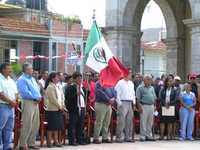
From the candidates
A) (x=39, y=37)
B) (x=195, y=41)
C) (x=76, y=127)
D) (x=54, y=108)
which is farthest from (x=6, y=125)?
(x=39, y=37)

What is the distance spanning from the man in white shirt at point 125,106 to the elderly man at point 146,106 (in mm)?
369

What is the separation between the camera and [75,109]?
45.9ft

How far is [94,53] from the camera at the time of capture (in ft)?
46.0

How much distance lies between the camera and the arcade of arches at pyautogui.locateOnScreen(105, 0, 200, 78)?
56.1ft

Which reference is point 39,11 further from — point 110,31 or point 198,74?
point 198,74

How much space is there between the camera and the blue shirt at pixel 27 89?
12664mm

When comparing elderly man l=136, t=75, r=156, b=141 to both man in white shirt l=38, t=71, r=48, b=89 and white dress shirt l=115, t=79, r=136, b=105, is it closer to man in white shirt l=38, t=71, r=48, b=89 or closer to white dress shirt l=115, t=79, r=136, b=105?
white dress shirt l=115, t=79, r=136, b=105

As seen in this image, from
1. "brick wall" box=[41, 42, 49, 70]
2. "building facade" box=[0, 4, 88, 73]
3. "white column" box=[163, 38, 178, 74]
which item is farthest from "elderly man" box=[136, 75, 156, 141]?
"brick wall" box=[41, 42, 49, 70]

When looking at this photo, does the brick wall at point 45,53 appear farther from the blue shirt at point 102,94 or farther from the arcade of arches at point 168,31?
the blue shirt at point 102,94

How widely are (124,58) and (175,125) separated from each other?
14.8 ft

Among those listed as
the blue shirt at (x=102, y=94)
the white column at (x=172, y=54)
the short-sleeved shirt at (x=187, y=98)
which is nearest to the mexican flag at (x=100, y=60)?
the blue shirt at (x=102, y=94)

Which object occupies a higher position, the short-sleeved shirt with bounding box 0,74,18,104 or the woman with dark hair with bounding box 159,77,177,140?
the short-sleeved shirt with bounding box 0,74,18,104

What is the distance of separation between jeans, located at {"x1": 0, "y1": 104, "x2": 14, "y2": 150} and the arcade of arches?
6.87m

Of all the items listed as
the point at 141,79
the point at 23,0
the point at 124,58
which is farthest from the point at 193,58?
the point at 23,0
